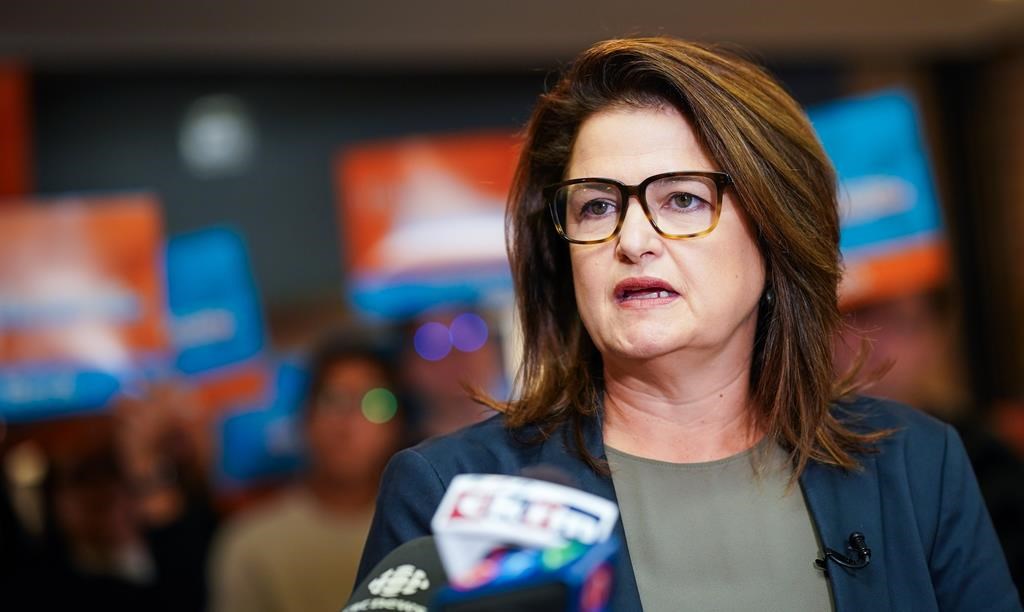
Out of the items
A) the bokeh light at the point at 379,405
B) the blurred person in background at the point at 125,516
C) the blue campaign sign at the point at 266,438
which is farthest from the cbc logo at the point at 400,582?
the blue campaign sign at the point at 266,438

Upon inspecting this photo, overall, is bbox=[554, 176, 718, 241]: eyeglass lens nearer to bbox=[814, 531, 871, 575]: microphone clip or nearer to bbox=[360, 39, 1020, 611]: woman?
bbox=[360, 39, 1020, 611]: woman

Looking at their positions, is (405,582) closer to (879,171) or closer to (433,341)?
(433,341)

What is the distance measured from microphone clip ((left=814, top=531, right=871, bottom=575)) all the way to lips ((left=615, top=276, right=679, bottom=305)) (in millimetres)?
364

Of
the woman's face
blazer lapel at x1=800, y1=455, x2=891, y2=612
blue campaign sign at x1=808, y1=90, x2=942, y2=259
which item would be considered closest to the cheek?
the woman's face

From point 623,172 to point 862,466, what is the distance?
0.49 meters

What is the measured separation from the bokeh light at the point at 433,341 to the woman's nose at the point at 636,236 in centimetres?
220

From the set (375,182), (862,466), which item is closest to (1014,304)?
(375,182)

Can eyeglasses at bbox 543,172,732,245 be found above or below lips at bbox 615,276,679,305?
above

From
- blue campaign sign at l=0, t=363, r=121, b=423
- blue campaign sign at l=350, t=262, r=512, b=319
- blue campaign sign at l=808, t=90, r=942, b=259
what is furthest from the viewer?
blue campaign sign at l=350, t=262, r=512, b=319

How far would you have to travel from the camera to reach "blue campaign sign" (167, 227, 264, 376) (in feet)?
13.6

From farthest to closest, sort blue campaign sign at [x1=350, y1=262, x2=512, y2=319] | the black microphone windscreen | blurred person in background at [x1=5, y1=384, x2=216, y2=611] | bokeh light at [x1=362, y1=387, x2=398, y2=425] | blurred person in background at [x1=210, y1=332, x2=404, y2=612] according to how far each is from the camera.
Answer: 1. blue campaign sign at [x1=350, y1=262, x2=512, y2=319]
2. blurred person in background at [x1=5, y1=384, x2=216, y2=611]
3. bokeh light at [x1=362, y1=387, x2=398, y2=425]
4. blurred person in background at [x1=210, y1=332, x2=404, y2=612]
5. the black microphone windscreen

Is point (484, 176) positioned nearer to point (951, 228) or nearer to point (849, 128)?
point (849, 128)

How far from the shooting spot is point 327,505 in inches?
117

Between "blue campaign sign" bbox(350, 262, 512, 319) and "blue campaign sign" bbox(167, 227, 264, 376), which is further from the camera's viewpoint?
"blue campaign sign" bbox(350, 262, 512, 319)
